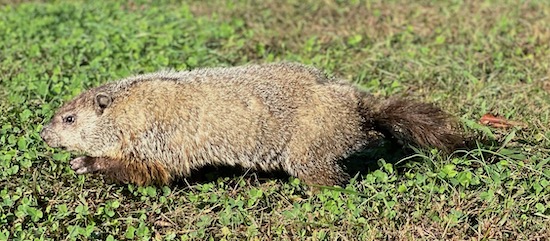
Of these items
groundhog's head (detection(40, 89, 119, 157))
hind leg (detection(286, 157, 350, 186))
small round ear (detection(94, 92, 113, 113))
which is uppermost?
small round ear (detection(94, 92, 113, 113))

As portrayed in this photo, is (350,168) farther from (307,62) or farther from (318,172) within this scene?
(307,62)

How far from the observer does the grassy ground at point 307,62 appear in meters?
4.18

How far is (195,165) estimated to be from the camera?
4.54m

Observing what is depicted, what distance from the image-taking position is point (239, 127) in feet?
14.6

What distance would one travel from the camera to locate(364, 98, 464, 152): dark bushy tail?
4.48 metres

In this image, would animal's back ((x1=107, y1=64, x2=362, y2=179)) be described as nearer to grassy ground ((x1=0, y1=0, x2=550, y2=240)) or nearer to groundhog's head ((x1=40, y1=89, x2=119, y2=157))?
groundhog's head ((x1=40, y1=89, x2=119, y2=157))

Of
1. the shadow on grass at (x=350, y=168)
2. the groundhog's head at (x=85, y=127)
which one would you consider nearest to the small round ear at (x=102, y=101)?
the groundhog's head at (x=85, y=127)

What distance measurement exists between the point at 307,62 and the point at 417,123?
186 cm

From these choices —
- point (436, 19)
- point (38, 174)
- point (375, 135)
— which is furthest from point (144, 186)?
point (436, 19)

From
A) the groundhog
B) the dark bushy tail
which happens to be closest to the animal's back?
the groundhog

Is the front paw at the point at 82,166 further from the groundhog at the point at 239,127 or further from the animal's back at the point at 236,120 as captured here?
the animal's back at the point at 236,120

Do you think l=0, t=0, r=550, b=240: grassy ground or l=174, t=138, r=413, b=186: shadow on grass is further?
l=174, t=138, r=413, b=186: shadow on grass

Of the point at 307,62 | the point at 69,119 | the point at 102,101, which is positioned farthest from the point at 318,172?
the point at 307,62

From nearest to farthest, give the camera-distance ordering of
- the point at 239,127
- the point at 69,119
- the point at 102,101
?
the point at 239,127, the point at 102,101, the point at 69,119
